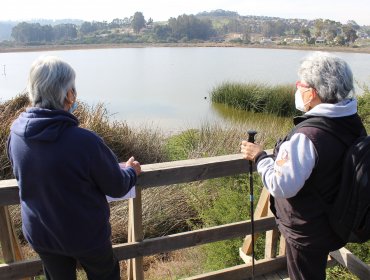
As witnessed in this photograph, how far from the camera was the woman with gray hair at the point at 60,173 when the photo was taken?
5.00 feet

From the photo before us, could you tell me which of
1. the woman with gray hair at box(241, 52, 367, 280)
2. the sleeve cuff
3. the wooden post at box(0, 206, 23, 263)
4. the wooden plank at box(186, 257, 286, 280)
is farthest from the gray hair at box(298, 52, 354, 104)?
the wooden post at box(0, 206, 23, 263)

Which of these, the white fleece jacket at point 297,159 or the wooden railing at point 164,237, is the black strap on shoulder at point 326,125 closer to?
the white fleece jacket at point 297,159

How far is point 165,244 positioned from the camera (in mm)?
2223

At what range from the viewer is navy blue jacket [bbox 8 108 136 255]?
153cm

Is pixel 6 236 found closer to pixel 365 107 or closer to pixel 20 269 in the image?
pixel 20 269

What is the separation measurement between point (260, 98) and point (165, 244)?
1292 cm

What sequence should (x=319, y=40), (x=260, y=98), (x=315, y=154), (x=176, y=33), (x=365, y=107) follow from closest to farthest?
(x=315, y=154) < (x=365, y=107) < (x=260, y=98) < (x=319, y=40) < (x=176, y=33)

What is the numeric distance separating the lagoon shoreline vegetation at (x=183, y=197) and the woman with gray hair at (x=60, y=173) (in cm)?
208

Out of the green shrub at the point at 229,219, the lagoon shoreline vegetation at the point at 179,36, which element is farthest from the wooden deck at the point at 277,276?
the lagoon shoreline vegetation at the point at 179,36

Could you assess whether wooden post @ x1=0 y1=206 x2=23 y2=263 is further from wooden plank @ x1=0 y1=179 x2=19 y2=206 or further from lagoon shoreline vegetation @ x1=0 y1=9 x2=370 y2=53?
lagoon shoreline vegetation @ x1=0 y1=9 x2=370 y2=53

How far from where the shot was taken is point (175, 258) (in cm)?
481

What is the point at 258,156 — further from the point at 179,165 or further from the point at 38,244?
the point at 38,244

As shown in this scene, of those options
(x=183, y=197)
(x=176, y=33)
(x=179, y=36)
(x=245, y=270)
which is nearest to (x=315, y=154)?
(x=245, y=270)

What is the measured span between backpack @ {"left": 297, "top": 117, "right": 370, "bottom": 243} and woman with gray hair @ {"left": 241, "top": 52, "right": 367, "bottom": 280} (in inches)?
0.8
